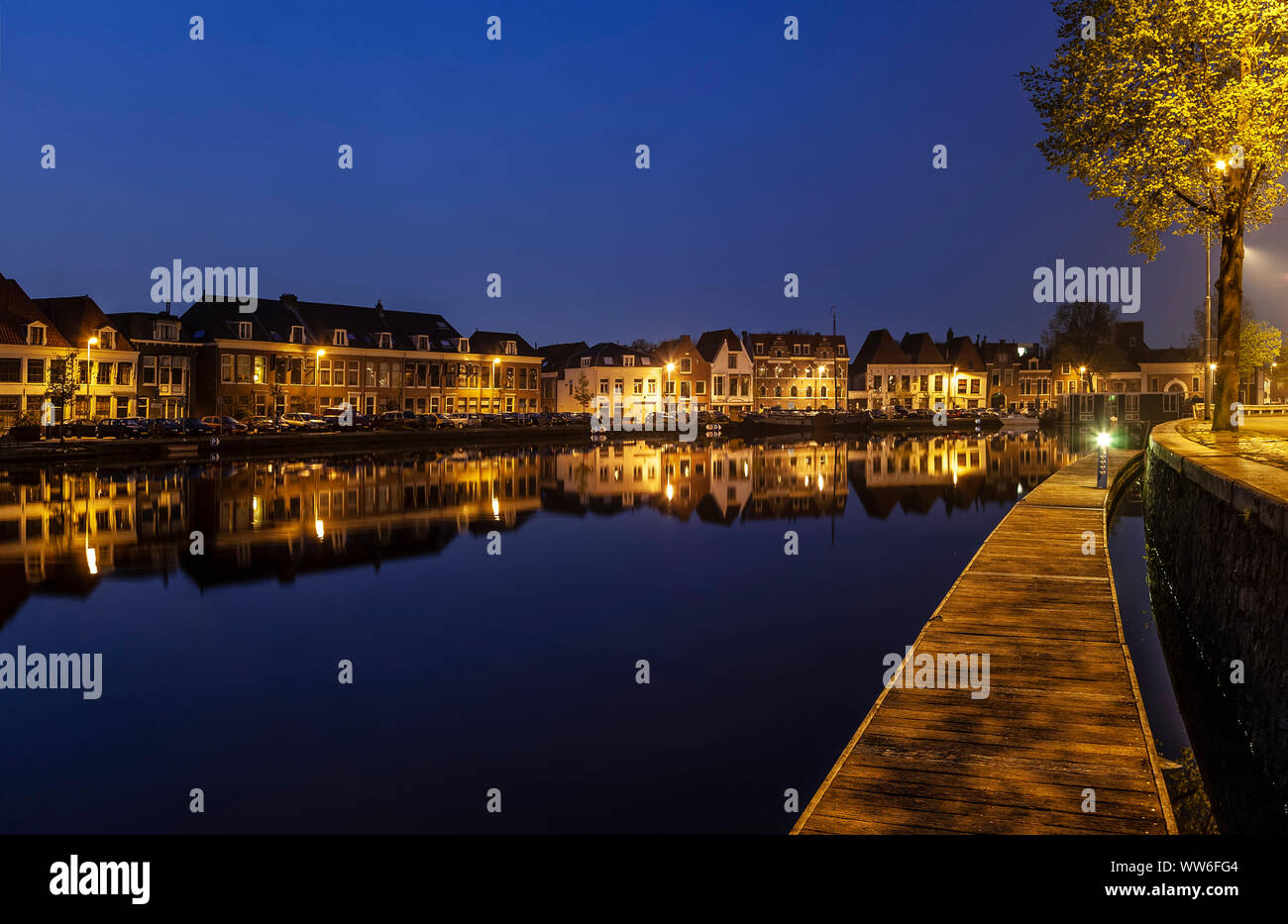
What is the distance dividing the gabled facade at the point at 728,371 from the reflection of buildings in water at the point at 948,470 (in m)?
41.1

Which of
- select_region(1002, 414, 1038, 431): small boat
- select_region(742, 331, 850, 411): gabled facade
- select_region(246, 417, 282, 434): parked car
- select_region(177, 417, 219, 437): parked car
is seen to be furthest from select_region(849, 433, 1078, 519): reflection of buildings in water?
select_region(742, 331, 850, 411): gabled facade

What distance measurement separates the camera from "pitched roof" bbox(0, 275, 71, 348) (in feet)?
216

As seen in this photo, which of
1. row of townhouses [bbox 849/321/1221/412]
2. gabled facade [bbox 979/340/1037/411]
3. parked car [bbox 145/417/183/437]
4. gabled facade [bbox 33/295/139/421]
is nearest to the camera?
parked car [bbox 145/417/183/437]

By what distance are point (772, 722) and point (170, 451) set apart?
2079 inches

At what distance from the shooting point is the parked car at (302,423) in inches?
2876

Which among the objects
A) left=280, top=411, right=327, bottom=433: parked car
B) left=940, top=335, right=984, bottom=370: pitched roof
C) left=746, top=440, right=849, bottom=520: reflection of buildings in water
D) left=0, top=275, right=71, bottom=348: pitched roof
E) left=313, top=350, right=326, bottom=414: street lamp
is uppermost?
left=940, top=335, right=984, bottom=370: pitched roof

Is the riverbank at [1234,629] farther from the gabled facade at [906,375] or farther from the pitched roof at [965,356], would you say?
the pitched roof at [965,356]

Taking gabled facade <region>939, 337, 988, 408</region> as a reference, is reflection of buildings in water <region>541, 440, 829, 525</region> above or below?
below

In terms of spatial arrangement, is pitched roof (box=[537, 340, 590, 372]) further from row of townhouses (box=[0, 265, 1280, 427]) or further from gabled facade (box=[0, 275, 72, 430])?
gabled facade (box=[0, 275, 72, 430])

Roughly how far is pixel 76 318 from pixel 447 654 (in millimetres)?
71834

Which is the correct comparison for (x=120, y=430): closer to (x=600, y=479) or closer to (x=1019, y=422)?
(x=600, y=479)

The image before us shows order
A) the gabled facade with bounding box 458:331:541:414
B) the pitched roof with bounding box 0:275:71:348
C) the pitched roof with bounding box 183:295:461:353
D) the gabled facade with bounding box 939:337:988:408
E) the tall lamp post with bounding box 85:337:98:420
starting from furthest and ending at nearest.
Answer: the gabled facade with bounding box 939:337:988:408 → the gabled facade with bounding box 458:331:541:414 → the pitched roof with bounding box 183:295:461:353 → the tall lamp post with bounding box 85:337:98:420 → the pitched roof with bounding box 0:275:71:348

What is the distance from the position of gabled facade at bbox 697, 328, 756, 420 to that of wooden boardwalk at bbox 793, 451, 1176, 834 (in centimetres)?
11020
